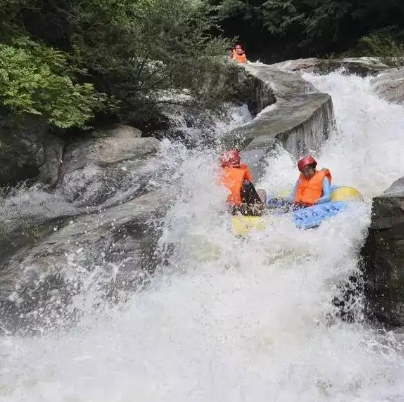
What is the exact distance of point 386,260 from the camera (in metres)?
4.43

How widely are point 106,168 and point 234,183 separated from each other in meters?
2.27

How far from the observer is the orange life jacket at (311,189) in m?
5.99

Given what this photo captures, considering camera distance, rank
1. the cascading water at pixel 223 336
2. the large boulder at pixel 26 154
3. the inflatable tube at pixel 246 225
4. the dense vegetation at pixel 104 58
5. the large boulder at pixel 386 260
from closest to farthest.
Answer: the cascading water at pixel 223 336 → the large boulder at pixel 386 260 → the inflatable tube at pixel 246 225 → the large boulder at pixel 26 154 → the dense vegetation at pixel 104 58

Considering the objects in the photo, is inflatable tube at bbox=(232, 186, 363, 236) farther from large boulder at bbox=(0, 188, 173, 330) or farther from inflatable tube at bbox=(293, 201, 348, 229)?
large boulder at bbox=(0, 188, 173, 330)

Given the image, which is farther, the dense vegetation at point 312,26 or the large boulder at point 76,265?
the dense vegetation at point 312,26

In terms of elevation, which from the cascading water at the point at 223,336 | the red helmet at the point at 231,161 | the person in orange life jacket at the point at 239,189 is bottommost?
the cascading water at the point at 223,336

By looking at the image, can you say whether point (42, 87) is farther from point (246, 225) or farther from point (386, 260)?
point (386, 260)

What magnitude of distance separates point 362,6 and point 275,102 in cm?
1070

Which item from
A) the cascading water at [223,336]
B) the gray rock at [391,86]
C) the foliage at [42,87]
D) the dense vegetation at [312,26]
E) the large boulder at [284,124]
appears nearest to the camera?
the cascading water at [223,336]

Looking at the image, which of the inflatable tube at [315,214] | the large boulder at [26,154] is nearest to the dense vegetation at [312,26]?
the large boulder at [26,154]

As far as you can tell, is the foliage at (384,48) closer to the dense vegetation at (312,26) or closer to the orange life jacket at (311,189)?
the dense vegetation at (312,26)

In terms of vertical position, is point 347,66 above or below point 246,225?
above

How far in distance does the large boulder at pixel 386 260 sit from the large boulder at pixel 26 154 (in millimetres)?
4312

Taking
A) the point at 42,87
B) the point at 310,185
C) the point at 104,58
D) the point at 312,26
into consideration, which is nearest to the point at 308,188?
the point at 310,185
